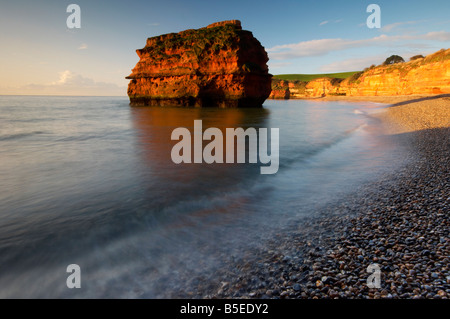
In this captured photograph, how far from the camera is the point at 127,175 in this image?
9.04 m

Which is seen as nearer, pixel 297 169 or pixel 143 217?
pixel 143 217

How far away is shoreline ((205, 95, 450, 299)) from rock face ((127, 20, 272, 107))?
1643 inches

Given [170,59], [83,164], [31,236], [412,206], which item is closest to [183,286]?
[31,236]

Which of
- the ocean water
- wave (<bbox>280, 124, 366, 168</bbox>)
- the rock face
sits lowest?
the ocean water

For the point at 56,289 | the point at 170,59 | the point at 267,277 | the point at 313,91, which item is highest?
the point at 313,91

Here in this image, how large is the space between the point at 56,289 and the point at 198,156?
8.30 meters

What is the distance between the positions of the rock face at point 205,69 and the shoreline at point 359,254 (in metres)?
41.7

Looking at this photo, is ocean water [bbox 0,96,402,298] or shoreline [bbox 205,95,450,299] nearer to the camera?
shoreline [bbox 205,95,450,299]

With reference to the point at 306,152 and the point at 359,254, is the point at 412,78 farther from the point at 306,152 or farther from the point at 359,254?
the point at 359,254

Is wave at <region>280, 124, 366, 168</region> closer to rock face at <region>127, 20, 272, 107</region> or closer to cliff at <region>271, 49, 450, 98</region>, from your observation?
rock face at <region>127, 20, 272, 107</region>

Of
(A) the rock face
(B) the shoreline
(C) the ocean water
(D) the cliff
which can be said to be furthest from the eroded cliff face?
(B) the shoreline

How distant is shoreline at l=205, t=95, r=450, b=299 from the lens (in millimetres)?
2945

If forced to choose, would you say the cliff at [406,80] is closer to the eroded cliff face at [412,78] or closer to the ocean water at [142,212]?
the eroded cliff face at [412,78]

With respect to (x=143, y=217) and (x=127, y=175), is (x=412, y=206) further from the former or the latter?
(x=127, y=175)
